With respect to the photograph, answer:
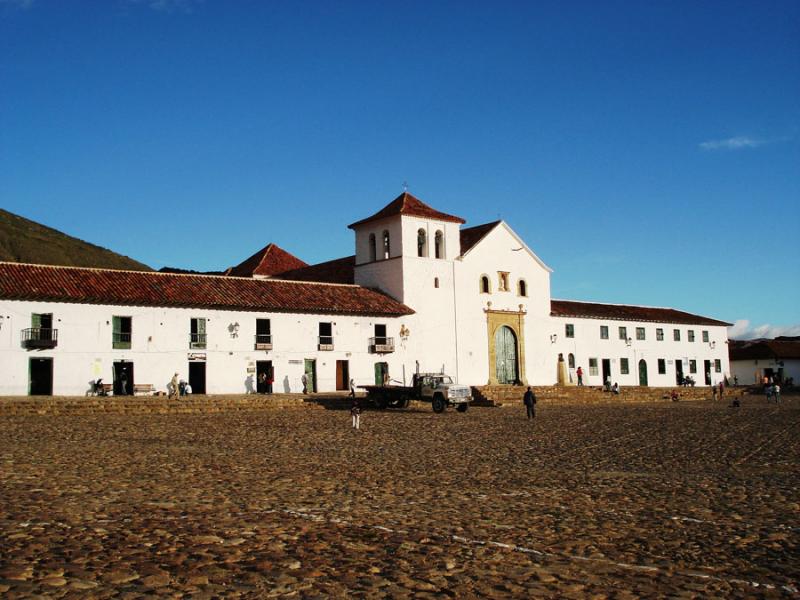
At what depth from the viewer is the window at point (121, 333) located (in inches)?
1271

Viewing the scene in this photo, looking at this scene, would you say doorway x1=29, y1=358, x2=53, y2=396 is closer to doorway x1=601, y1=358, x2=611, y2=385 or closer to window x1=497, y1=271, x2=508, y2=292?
window x1=497, y1=271, x2=508, y2=292

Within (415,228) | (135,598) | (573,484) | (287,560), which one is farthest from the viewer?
(415,228)

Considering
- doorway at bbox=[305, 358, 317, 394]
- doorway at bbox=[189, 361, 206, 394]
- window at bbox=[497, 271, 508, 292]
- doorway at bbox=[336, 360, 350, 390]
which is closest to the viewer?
doorway at bbox=[189, 361, 206, 394]

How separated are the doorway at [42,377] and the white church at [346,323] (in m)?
0.05

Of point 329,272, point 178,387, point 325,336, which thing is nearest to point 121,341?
point 178,387

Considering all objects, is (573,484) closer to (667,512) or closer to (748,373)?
(667,512)

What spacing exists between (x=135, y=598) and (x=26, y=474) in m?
7.08

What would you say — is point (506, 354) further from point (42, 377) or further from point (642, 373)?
point (42, 377)

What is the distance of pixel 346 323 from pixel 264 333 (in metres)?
4.20

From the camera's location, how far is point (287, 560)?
251 inches

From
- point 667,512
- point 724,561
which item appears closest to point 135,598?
point 724,561

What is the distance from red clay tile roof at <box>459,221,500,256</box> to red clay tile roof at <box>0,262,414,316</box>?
5.74m

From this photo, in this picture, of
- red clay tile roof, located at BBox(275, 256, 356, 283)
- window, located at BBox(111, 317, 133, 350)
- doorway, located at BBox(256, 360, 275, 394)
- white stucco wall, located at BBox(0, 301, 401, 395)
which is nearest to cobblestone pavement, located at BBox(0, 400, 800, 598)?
white stucco wall, located at BBox(0, 301, 401, 395)

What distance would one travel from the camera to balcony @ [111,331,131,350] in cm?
3228
